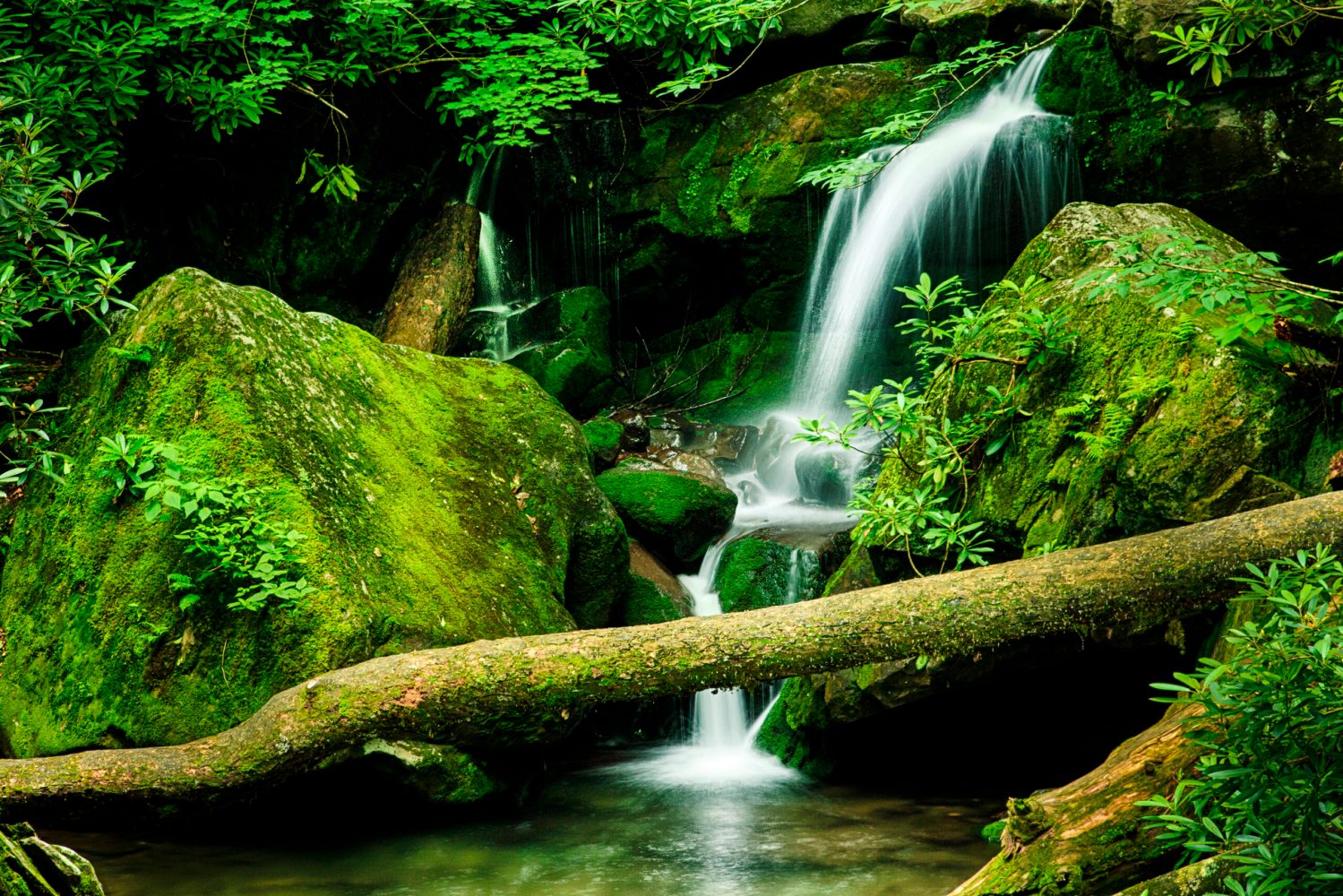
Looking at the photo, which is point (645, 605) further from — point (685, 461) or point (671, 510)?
point (685, 461)

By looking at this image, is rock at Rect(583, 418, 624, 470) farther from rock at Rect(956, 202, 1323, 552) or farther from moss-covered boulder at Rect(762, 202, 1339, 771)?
rock at Rect(956, 202, 1323, 552)

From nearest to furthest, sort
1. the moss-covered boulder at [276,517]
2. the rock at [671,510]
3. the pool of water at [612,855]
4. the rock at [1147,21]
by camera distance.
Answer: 1. the pool of water at [612,855]
2. the moss-covered boulder at [276,517]
3. the rock at [1147,21]
4. the rock at [671,510]

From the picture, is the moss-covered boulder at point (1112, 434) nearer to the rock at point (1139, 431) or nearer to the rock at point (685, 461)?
the rock at point (1139, 431)

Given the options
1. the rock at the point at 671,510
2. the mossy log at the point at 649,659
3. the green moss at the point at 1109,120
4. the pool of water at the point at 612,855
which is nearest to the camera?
the mossy log at the point at 649,659

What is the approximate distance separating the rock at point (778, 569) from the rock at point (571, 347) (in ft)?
9.92

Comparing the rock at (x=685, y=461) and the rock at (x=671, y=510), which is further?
the rock at (x=685, y=461)

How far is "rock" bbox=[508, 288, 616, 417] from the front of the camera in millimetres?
10125

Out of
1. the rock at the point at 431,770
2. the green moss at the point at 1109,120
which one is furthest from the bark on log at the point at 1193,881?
the green moss at the point at 1109,120

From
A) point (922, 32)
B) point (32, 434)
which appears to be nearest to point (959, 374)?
point (32, 434)

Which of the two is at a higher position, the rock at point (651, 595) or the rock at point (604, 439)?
the rock at point (604, 439)

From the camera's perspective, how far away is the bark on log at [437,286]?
9.48m

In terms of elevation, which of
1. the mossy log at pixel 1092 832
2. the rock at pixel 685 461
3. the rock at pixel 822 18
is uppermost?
the rock at pixel 822 18

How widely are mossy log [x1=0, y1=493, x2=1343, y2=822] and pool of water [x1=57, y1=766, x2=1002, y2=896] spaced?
1.52ft

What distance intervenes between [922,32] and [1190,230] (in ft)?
18.2
